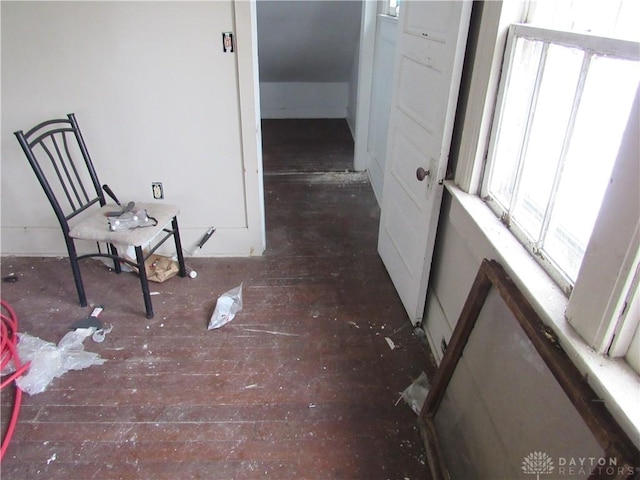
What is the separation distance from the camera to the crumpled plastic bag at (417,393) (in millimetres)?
1724

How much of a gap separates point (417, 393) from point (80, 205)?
188 centimetres

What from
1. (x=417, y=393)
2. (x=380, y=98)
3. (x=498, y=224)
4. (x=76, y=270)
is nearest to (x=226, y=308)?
(x=76, y=270)

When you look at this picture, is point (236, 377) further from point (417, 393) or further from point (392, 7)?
point (392, 7)

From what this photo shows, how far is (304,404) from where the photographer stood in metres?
1.74

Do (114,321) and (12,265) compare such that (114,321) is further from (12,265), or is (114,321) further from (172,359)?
(12,265)

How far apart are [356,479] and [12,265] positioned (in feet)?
7.70

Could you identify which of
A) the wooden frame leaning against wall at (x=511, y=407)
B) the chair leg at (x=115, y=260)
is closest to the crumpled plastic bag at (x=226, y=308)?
the chair leg at (x=115, y=260)

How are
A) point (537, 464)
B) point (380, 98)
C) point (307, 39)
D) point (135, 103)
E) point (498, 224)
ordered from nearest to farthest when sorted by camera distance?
point (537, 464)
point (498, 224)
point (135, 103)
point (380, 98)
point (307, 39)

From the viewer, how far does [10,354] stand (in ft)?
6.17

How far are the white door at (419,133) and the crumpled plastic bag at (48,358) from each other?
1.49 metres

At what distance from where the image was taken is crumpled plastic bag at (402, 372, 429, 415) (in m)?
1.72

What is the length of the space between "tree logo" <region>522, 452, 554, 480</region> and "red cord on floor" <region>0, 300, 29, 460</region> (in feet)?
5.46

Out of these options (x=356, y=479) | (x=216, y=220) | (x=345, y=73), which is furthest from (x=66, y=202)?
(x=345, y=73)

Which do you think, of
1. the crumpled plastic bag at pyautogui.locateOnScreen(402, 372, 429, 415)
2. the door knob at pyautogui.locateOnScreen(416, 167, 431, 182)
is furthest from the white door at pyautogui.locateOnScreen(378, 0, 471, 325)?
the crumpled plastic bag at pyautogui.locateOnScreen(402, 372, 429, 415)
